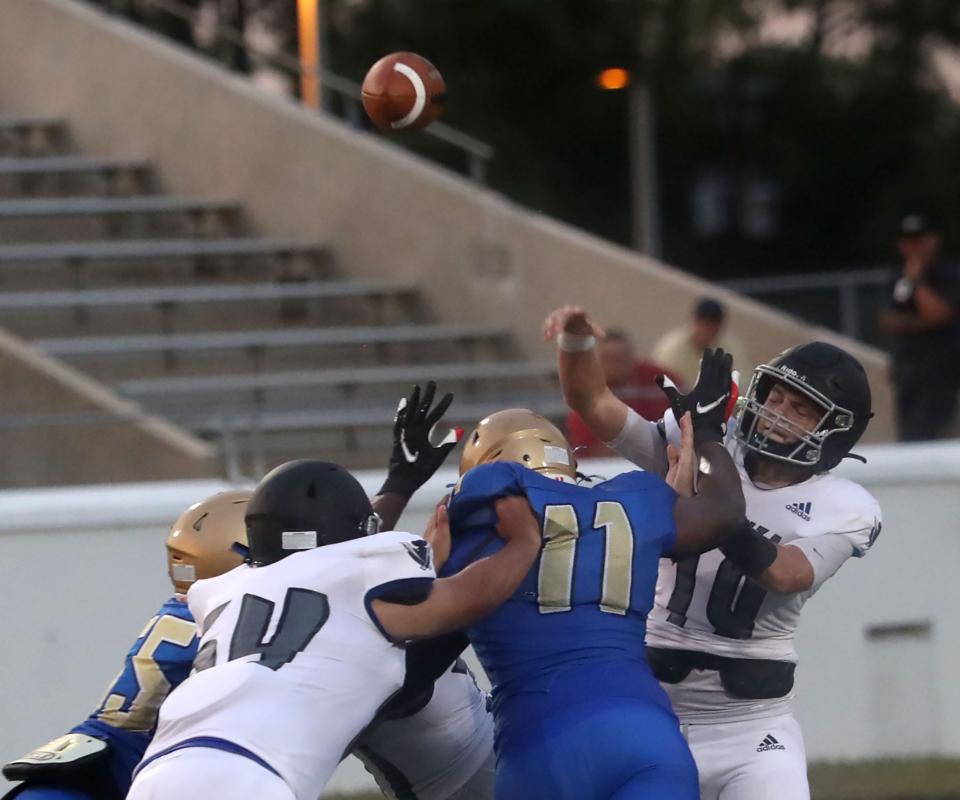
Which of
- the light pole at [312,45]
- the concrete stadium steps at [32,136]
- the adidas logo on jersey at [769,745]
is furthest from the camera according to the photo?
the light pole at [312,45]

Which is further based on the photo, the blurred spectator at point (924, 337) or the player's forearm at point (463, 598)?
the blurred spectator at point (924, 337)

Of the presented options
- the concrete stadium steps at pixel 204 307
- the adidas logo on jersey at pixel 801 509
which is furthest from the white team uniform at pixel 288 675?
the concrete stadium steps at pixel 204 307

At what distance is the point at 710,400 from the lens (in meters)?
4.40

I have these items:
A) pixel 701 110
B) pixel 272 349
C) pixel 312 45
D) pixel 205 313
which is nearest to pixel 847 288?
pixel 272 349

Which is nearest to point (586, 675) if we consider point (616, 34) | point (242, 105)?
point (242, 105)

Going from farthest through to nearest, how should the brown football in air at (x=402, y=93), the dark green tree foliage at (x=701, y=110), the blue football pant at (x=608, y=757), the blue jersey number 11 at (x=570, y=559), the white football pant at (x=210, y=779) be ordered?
the dark green tree foliage at (x=701, y=110), the brown football in air at (x=402, y=93), the blue jersey number 11 at (x=570, y=559), the blue football pant at (x=608, y=757), the white football pant at (x=210, y=779)

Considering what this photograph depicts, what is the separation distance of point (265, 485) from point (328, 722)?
57 centimetres

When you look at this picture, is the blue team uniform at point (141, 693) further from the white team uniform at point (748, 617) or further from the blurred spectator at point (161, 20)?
the blurred spectator at point (161, 20)

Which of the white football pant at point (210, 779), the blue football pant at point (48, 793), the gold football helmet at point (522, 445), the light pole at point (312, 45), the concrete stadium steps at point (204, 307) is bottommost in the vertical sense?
the blue football pant at point (48, 793)

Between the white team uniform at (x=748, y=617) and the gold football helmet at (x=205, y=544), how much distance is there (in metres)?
1.15

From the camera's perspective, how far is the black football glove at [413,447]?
495 cm

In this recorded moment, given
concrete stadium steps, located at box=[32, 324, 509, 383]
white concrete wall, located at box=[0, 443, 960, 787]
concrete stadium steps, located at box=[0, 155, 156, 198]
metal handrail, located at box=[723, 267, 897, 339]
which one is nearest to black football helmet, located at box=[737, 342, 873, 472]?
white concrete wall, located at box=[0, 443, 960, 787]

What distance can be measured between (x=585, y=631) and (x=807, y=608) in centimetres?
339

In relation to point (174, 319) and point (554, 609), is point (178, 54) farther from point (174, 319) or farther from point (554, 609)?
point (554, 609)
